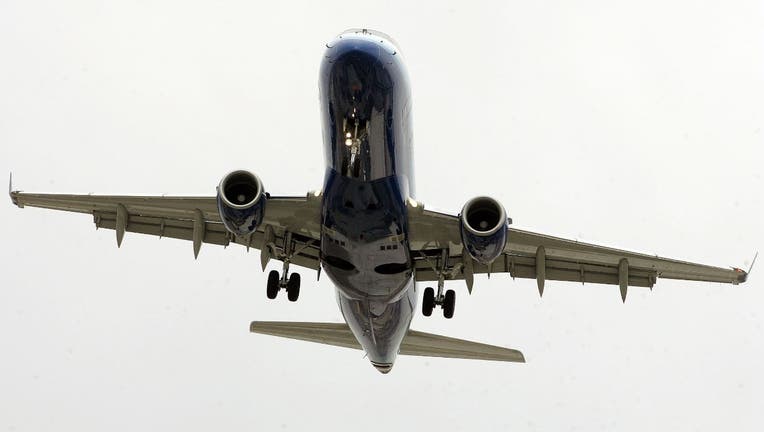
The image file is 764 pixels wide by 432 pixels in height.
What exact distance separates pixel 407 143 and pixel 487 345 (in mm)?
9200

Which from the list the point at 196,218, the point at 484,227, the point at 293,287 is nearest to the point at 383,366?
the point at 293,287

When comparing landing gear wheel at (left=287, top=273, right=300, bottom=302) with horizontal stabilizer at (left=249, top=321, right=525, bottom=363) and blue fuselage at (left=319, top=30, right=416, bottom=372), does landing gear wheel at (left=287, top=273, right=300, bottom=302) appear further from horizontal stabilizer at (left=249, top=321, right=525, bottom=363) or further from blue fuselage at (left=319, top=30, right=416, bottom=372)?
horizontal stabilizer at (left=249, top=321, right=525, bottom=363)

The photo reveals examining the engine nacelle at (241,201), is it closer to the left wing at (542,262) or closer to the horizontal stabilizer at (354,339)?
the left wing at (542,262)

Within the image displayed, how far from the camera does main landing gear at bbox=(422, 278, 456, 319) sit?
26.6 m

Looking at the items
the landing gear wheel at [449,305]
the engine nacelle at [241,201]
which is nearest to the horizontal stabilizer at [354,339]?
the landing gear wheel at [449,305]

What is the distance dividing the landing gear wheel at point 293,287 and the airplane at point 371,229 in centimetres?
3

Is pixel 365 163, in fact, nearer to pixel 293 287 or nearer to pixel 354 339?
pixel 293 287

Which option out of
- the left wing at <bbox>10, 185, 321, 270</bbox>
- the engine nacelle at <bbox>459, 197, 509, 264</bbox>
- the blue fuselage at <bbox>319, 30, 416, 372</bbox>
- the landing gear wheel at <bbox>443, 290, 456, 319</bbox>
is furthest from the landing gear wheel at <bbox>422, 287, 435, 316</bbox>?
the engine nacelle at <bbox>459, 197, 509, 264</bbox>

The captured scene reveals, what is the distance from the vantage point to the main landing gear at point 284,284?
26.2m

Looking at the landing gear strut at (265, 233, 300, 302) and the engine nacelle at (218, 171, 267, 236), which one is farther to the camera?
the landing gear strut at (265, 233, 300, 302)

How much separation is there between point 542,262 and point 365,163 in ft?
20.9

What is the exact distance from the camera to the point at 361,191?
21.6 m

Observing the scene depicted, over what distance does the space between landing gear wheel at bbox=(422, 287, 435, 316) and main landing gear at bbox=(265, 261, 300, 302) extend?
127 inches

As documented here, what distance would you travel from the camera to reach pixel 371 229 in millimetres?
22312
